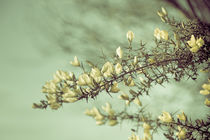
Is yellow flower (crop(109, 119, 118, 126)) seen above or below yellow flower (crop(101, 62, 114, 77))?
below

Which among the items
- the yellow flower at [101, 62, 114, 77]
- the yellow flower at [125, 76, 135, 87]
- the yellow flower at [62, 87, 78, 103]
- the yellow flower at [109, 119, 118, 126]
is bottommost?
the yellow flower at [109, 119, 118, 126]

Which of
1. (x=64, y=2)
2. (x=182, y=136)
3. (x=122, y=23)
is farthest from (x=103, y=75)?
(x=64, y=2)

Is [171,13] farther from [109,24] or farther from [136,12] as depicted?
[109,24]

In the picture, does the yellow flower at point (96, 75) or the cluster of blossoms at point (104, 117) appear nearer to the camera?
the cluster of blossoms at point (104, 117)

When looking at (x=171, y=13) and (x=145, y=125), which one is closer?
(x=145, y=125)

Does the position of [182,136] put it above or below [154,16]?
below

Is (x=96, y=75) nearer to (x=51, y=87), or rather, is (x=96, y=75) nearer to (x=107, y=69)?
(x=107, y=69)

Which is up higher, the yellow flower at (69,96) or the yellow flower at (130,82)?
the yellow flower at (130,82)

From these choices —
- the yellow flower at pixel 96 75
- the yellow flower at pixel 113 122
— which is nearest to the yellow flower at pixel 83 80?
the yellow flower at pixel 96 75

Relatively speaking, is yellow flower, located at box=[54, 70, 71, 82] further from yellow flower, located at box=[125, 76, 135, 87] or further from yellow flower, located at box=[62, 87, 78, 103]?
yellow flower, located at box=[125, 76, 135, 87]

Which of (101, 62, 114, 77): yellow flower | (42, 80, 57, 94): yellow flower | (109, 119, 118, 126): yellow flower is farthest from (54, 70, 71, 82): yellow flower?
(109, 119, 118, 126): yellow flower

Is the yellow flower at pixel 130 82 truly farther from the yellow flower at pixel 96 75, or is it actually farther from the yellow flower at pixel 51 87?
Result: the yellow flower at pixel 51 87
